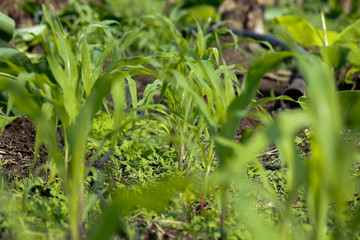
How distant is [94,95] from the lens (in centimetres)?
Answer: 124

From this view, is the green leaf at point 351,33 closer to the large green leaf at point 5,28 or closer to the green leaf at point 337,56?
the green leaf at point 337,56

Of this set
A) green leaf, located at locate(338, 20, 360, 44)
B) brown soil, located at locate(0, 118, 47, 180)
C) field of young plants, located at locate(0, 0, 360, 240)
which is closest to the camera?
field of young plants, located at locate(0, 0, 360, 240)

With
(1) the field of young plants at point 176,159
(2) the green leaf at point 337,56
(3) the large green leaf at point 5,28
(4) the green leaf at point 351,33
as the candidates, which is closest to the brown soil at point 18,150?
(1) the field of young plants at point 176,159

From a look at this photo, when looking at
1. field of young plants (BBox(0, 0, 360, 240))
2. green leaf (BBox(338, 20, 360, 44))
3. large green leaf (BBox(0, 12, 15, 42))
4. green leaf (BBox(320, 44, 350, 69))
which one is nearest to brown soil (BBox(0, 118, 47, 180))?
field of young plants (BBox(0, 0, 360, 240))

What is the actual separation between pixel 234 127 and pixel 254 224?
0.34 meters

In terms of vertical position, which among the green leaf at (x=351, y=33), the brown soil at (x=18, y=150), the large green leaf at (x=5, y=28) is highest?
the large green leaf at (x=5, y=28)

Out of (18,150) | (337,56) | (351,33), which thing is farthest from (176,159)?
(351,33)

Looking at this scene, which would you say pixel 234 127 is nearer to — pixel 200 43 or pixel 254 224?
pixel 254 224

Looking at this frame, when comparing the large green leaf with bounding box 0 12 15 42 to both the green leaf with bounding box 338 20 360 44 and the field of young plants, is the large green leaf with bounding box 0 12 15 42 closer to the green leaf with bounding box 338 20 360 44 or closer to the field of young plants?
the field of young plants

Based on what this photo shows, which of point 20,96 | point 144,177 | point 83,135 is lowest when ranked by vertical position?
point 144,177

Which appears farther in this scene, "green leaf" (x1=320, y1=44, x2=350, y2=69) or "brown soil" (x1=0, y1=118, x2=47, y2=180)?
"green leaf" (x1=320, y1=44, x2=350, y2=69)

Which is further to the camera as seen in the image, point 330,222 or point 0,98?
point 0,98

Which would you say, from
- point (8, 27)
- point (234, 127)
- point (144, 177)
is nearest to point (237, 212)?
point (234, 127)

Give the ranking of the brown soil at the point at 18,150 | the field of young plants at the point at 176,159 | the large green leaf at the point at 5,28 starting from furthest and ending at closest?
the large green leaf at the point at 5,28 → the brown soil at the point at 18,150 → the field of young plants at the point at 176,159
